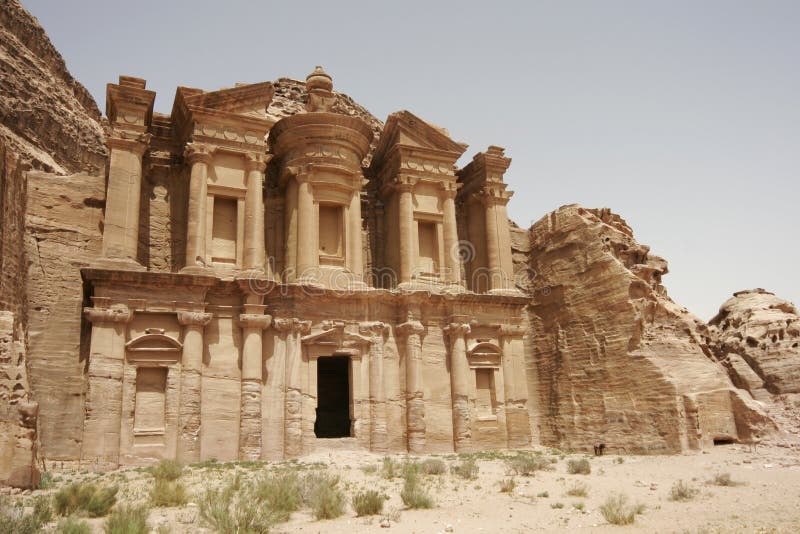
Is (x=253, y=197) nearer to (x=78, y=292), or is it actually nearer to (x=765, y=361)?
(x=78, y=292)

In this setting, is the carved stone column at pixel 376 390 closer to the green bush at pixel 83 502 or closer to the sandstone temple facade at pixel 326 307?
the sandstone temple facade at pixel 326 307

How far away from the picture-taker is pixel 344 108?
79.4ft

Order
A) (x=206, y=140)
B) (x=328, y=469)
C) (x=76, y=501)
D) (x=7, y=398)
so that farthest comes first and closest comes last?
(x=206, y=140) → (x=328, y=469) → (x=7, y=398) → (x=76, y=501)

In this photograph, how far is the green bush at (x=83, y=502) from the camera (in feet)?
30.2

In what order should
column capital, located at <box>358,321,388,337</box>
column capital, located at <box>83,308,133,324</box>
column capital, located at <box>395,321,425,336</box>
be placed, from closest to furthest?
column capital, located at <box>83,308,133,324</box>
column capital, located at <box>358,321,388,337</box>
column capital, located at <box>395,321,425,336</box>

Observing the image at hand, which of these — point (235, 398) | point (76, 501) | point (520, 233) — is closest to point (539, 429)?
point (520, 233)

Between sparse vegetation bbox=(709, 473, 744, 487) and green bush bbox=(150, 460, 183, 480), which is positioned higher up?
green bush bbox=(150, 460, 183, 480)

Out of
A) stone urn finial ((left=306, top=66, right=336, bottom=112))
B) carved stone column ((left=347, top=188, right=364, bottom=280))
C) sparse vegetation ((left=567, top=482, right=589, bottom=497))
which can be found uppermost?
stone urn finial ((left=306, top=66, right=336, bottom=112))

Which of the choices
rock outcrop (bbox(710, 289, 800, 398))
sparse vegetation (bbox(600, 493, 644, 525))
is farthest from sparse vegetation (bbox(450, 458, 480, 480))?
rock outcrop (bbox(710, 289, 800, 398))

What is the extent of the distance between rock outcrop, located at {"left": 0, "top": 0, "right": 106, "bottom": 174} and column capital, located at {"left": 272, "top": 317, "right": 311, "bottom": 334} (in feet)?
35.8

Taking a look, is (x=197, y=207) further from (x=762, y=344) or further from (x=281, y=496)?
(x=762, y=344)

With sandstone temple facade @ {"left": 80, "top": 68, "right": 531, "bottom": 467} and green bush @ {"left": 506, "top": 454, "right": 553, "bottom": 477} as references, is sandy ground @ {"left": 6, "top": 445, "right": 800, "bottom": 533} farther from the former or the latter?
sandstone temple facade @ {"left": 80, "top": 68, "right": 531, "bottom": 467}

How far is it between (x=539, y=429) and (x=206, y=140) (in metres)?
14.5

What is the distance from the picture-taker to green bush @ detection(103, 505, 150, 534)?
746 cm
